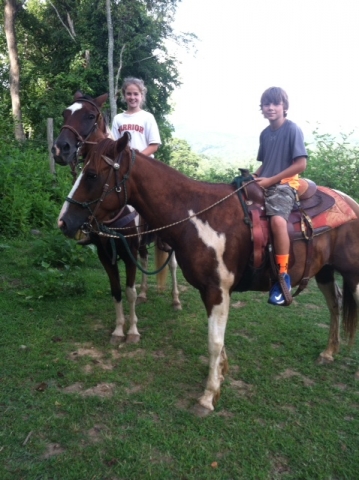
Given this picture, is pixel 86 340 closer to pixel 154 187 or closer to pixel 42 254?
pixel 154 187

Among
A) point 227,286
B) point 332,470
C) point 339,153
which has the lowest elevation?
point 332,470

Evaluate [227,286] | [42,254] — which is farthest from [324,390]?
[42,254]

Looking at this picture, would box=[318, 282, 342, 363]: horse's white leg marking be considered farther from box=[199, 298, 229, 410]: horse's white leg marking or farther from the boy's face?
the boy's face

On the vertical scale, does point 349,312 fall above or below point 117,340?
above

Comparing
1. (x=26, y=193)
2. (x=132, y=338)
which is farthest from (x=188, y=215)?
(x=26, y=193)

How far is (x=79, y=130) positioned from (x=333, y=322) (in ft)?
11.1

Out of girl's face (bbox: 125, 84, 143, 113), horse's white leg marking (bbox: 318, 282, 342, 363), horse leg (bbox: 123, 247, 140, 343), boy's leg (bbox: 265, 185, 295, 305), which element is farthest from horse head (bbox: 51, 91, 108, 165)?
horse's white leg marking (bbox: 318, 282, 342, 363)

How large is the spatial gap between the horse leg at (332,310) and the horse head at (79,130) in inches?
111

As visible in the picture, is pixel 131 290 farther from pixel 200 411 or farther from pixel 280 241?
pixel 280 241

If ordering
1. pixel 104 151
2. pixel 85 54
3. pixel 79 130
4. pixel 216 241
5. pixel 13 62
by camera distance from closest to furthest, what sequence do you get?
pixel 104 151, pixel 216 241, pixel 79 130, pixel 13 62, pixel 85 54

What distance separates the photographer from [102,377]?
11.0 feet

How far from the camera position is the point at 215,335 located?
293 centimetres

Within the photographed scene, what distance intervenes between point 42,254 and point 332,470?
16.9ft

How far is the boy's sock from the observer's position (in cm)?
296
